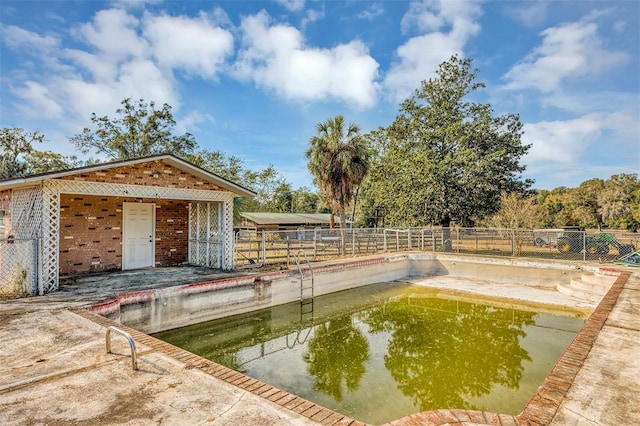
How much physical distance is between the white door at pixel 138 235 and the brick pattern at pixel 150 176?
1979 mm

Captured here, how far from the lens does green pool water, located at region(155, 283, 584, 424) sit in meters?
5.05

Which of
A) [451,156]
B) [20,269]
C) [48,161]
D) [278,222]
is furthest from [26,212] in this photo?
[48,161]

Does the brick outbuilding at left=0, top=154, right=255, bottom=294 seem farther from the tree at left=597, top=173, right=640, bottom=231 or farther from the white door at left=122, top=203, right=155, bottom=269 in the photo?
the tree at left=597, top=173, right=640, bottom=231

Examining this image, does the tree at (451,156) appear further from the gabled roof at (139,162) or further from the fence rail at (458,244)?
the gabled roof at (139,162)

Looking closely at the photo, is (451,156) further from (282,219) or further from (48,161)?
(48,161)

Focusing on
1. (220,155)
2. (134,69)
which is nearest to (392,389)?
(134,69)

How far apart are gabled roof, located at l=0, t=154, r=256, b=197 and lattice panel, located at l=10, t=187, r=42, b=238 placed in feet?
0.92

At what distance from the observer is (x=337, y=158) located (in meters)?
19.1

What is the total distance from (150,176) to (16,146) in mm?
31810

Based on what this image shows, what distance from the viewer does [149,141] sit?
97.4ft

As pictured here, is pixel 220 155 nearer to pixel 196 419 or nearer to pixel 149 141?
pixel 149 141

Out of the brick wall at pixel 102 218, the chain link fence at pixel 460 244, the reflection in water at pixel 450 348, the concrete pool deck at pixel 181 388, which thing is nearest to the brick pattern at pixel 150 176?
the brick wall at pixel 102 218

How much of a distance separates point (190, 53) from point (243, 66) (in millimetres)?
2657

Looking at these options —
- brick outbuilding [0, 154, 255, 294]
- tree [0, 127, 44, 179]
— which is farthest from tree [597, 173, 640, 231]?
tree [0, 127, 44, 179]
